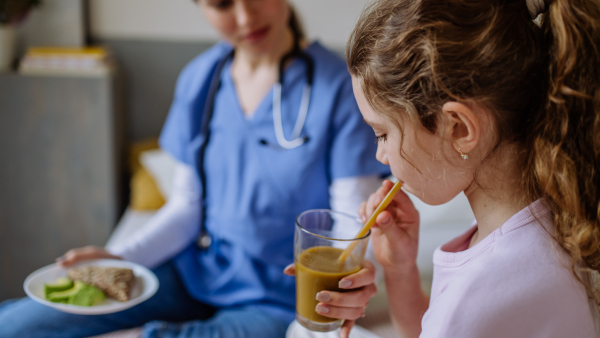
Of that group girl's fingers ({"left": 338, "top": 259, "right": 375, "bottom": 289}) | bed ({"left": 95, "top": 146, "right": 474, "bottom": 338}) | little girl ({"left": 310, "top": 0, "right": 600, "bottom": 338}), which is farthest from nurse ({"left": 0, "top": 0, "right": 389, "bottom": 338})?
little girl ({"left": 310, "top": 0, "right": 600, "bottom": 338})

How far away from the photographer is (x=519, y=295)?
637mm

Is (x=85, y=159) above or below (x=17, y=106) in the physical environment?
below

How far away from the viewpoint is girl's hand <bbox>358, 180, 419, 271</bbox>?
881 millimetres

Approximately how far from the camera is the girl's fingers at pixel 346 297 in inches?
32.8

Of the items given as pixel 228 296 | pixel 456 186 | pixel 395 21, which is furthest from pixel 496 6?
pixel 228 296

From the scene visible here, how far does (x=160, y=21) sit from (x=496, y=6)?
2.15 metres

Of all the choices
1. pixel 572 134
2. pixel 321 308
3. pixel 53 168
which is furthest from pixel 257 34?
pixel 53 168

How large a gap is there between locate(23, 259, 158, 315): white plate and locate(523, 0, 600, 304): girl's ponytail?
83 centimetres

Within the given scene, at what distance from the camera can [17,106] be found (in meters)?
2.16

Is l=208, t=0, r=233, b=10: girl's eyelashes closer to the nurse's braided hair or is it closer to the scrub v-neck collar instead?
the scrub v-neck collar

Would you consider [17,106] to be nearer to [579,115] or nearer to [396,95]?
[396,95]

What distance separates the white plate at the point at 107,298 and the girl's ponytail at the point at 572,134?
2.74ft

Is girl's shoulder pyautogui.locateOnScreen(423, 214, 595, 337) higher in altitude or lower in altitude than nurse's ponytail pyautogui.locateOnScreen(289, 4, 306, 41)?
lower

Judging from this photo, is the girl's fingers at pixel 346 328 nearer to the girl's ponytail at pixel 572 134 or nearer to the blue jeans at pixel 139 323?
the blue jeans at pixel 139 323
